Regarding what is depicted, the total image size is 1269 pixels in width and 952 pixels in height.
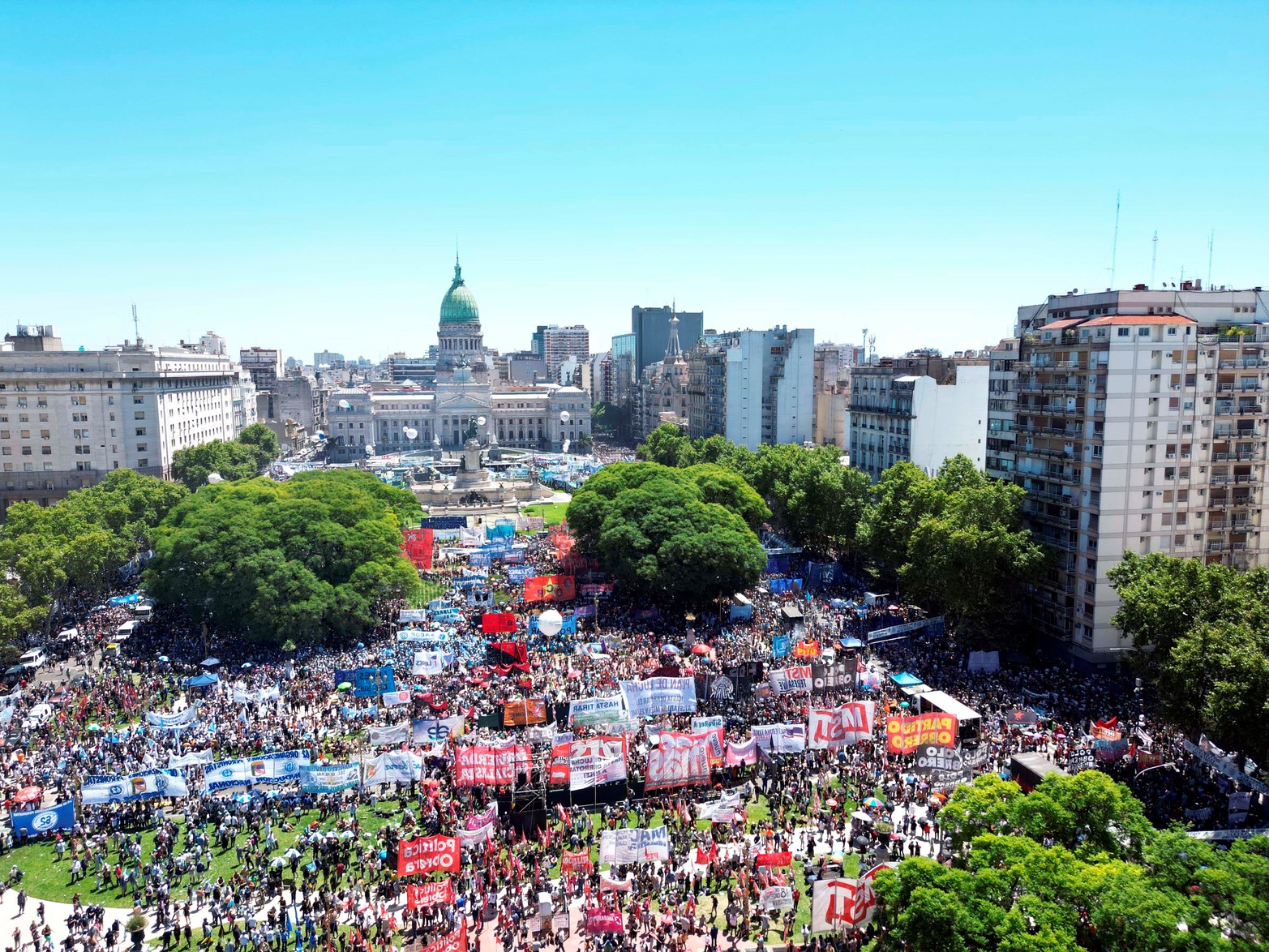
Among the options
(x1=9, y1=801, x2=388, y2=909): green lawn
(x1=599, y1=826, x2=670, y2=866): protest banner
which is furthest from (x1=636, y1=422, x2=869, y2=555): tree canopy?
(x1=9, y1=801, x2=388, y2=909): green lawn

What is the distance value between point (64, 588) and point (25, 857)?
34025mm

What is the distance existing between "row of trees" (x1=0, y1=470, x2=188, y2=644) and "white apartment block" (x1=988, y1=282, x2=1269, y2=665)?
53191mm

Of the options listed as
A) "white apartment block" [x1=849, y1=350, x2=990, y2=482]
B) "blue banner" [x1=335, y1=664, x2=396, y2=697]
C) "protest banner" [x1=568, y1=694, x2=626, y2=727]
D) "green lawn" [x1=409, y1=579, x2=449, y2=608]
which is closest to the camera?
"protest banner" [x1=568, y1=694, x2=626, y2=727]

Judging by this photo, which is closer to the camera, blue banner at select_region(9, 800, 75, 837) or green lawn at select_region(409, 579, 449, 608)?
blue banner at select_region(9, 800, 75, 837)

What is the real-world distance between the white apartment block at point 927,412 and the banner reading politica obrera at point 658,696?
46.5 m

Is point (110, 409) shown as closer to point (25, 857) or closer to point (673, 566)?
point (673, 566)

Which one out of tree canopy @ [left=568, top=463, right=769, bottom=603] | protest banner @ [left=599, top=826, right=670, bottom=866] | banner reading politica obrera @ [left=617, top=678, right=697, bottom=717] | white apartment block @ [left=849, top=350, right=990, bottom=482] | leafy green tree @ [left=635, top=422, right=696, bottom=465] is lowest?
protest banner @ [left=599, top=826, right=670, bottom=866]

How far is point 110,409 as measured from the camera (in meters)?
97.2

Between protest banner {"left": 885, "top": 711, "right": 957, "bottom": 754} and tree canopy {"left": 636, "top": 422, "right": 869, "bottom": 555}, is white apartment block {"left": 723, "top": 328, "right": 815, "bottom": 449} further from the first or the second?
protest banner {"left": 885, "top": 711, "right": 957, "bottom": 754}

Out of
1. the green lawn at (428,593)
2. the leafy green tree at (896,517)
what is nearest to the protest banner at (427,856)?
the green lawn at (428,593)

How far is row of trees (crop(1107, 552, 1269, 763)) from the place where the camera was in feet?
105

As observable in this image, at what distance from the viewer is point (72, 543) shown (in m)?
59.5

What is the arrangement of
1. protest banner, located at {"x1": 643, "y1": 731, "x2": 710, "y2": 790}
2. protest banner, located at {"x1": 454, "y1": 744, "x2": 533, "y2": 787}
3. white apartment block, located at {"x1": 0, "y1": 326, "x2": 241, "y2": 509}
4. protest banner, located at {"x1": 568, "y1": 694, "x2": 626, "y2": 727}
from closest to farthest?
protest banner, located at {"x1": 454, "y1": 744, "x2": 533, "y2": 787} → protest banner, located at {"x1": 643, "y1": 731, "x2": 710, "y2": 790} → protest banner, located at {"x1": 568, "y1": 694, "x2": 626, "y2": 727} → white apartment block, located at {"x1": 0, "y1": 326, "x2": 241, "y2": 509}

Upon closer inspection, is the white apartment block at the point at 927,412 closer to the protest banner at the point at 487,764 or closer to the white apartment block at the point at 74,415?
the protest banner at the point at 487,764
